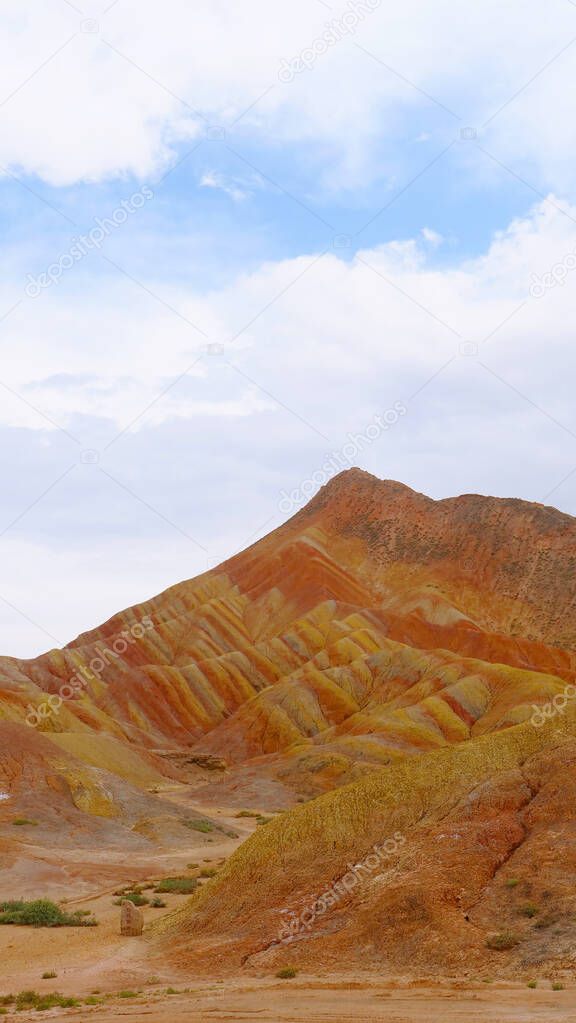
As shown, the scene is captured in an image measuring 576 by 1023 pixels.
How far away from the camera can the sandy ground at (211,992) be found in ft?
43.1

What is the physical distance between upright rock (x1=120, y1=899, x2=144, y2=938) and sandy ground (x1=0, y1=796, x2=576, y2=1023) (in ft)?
0.88

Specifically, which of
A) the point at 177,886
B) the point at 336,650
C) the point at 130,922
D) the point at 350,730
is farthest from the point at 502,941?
the point at 336,650

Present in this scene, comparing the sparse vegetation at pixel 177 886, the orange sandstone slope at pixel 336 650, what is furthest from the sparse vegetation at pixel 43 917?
the orange sandstone slope at pixel 336 650

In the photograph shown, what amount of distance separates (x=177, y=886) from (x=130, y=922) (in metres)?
7.24

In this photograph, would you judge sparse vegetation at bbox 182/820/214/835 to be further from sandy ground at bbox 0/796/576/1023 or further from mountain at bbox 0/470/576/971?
sandy ground at bbox 0/796/576/1023

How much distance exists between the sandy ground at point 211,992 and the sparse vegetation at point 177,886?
3.82 meters

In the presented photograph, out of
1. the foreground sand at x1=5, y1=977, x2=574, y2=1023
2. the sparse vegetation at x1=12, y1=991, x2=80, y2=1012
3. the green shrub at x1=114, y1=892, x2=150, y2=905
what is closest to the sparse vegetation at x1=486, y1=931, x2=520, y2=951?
the foreground sand at x1=5, y1=977, x2=574, y2=1023

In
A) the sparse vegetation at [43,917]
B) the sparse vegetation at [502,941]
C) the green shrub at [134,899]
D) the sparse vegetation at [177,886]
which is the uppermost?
the sparse vegetation at [43,917]

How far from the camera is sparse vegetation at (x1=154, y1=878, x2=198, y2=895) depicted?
2816cm

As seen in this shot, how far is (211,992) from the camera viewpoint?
1538 cm

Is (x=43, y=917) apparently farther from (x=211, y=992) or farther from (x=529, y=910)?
(x=529, y=910)

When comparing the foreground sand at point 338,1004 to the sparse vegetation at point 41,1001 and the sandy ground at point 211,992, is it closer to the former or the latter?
the sandy ground at point 211,992

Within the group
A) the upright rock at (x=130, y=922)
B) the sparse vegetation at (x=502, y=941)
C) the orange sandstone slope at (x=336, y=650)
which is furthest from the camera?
the orange sandstone slope at (x=336, y=650)

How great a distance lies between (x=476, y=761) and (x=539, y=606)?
101830mm
